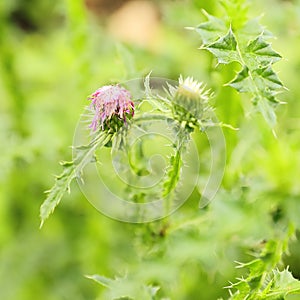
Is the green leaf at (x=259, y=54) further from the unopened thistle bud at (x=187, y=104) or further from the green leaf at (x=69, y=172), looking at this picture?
the green leaf at (x=69, y=172)

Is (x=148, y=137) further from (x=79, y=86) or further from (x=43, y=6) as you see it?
(x=43, y=6)

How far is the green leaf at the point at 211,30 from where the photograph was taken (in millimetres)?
2025

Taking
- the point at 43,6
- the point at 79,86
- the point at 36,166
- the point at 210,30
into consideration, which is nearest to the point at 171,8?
the point at 79,86

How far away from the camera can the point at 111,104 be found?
1851 mm

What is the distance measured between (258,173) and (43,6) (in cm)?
294

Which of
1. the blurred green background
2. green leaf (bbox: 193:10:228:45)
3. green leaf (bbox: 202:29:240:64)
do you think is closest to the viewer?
green leaf (bbox: 202:29:240:64)

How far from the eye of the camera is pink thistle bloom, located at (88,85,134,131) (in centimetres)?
185

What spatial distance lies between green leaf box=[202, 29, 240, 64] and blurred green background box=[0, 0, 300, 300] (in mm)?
400

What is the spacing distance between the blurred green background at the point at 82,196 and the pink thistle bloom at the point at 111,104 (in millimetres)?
547

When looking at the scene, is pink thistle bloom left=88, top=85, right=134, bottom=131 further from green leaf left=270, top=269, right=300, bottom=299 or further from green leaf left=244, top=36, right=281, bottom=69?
green leaf left=270, top=269, right=300, bottom=299

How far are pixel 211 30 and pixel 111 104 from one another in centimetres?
46

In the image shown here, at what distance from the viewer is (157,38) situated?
4758 mm

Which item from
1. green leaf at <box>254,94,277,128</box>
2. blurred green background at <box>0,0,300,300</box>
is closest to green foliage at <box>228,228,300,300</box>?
blurred green background at <box>0,0,300,300</box>

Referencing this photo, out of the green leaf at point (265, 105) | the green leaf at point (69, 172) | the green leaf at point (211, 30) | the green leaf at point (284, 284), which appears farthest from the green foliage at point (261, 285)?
the green leaf at point (211, 30)
